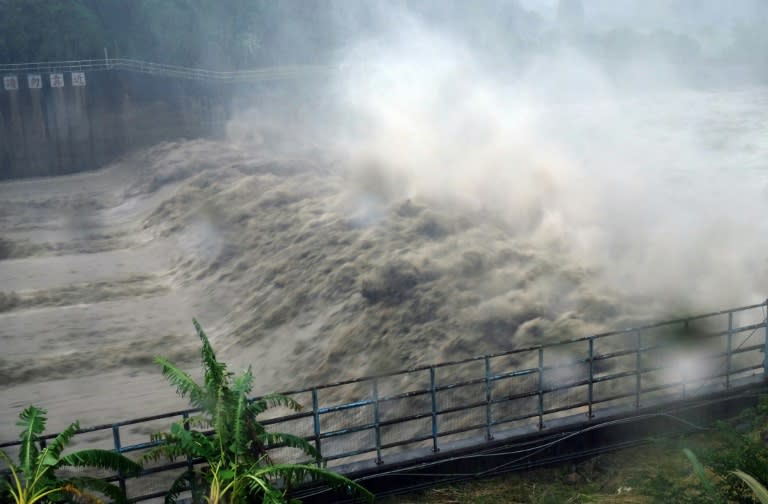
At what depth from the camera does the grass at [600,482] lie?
10469mm

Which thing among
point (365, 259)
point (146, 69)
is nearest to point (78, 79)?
point (146, 69)

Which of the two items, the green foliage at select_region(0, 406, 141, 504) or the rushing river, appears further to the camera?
the rushing river

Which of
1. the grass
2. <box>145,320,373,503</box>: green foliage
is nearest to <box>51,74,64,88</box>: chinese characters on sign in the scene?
<box>145,320,373,503</box>: green foliage

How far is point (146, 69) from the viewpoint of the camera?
173 feet

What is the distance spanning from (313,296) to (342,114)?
31.5 m

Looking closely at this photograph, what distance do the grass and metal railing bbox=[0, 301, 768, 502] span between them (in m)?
0.53

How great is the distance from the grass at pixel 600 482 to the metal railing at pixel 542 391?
0.53 metres

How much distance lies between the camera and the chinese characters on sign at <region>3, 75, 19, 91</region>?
46594 millimetres

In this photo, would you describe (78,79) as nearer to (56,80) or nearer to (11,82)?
(56,80)

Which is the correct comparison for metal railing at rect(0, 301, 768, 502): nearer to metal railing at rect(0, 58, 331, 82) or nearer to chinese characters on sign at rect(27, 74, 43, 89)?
chinese characters on sign at rect(27, 74, 43, 89)

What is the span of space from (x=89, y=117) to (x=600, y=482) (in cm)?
4327

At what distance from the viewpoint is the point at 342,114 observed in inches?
2060

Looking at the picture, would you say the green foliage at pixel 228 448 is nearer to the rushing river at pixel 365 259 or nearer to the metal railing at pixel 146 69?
the rushing river at pixel 365 259

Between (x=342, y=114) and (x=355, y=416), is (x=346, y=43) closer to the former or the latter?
(x=342, y=114)
